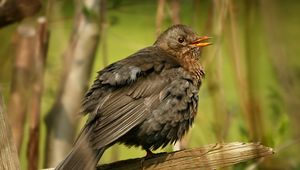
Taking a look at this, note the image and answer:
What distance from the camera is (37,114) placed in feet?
12.0

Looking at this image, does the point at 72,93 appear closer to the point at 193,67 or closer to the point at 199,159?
the point at 193,67

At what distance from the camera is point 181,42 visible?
4.04 metres

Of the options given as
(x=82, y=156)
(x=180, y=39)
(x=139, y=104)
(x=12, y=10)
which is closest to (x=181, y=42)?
(x=180, y=39)

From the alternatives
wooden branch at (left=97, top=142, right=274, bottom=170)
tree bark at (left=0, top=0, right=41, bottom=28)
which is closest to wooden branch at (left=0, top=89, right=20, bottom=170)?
wooden branch at (left=97, top=142, right=274, bottom=170)

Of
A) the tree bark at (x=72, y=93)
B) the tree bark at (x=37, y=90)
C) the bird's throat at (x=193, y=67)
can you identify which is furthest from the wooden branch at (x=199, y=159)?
the tree bark at (x=72, y=93)

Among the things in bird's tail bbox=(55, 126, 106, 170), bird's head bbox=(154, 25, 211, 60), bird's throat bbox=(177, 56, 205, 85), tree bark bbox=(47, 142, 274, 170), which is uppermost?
bird's head bbox=(154, 25, 211, 60)

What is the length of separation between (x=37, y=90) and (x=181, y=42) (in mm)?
1001

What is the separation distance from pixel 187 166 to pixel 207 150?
0.65 ft

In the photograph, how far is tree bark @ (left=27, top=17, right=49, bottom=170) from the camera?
3.39m

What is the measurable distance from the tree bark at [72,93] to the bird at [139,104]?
2.88ft

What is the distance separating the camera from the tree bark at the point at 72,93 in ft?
14.6

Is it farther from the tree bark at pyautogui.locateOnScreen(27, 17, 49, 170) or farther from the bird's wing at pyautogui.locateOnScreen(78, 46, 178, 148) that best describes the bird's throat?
the tree bark at pyautogui.locateOnScreen(27, 17, 49, 170)

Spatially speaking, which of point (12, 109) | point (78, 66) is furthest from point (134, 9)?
point (12, 109)

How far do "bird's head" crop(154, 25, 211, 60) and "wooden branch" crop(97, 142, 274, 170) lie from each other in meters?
1.14
